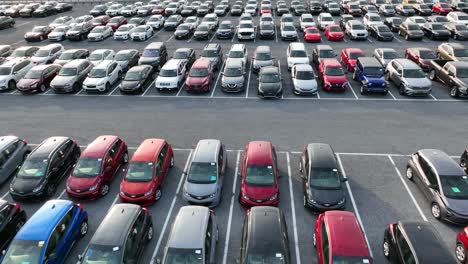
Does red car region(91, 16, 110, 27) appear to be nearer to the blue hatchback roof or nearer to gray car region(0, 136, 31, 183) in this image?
gray car region(0, 136, 31, 183)

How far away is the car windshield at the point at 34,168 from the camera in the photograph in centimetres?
1545

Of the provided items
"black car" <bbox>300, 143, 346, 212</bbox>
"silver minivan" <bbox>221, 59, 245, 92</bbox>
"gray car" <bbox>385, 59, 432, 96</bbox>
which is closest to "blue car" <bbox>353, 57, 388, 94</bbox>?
"gray car" <bbox>385, 59, 432, 96</bbox>

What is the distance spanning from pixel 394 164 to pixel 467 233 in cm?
617

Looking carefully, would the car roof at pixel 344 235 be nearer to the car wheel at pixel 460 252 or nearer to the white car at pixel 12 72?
the car wheel at pixel 460 252

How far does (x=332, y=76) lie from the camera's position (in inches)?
1006

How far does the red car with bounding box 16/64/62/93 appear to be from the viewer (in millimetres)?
26016

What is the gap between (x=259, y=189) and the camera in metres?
14.5

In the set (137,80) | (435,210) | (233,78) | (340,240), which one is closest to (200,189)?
(340,240)

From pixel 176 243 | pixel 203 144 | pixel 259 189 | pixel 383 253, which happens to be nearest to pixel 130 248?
pixel 176 243

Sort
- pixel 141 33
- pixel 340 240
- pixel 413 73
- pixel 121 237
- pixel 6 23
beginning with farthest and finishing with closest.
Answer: pixel 6 23 → pixel 141 33 → pixel 413 73 → pixel 121 237 → pixel 340 240

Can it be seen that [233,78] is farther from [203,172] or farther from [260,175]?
[260,175]

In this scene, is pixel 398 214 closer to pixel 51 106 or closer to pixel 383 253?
pixel 383 253

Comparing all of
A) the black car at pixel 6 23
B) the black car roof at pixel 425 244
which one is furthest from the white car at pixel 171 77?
the black car at pixel 6 23

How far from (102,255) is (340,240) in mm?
6773
